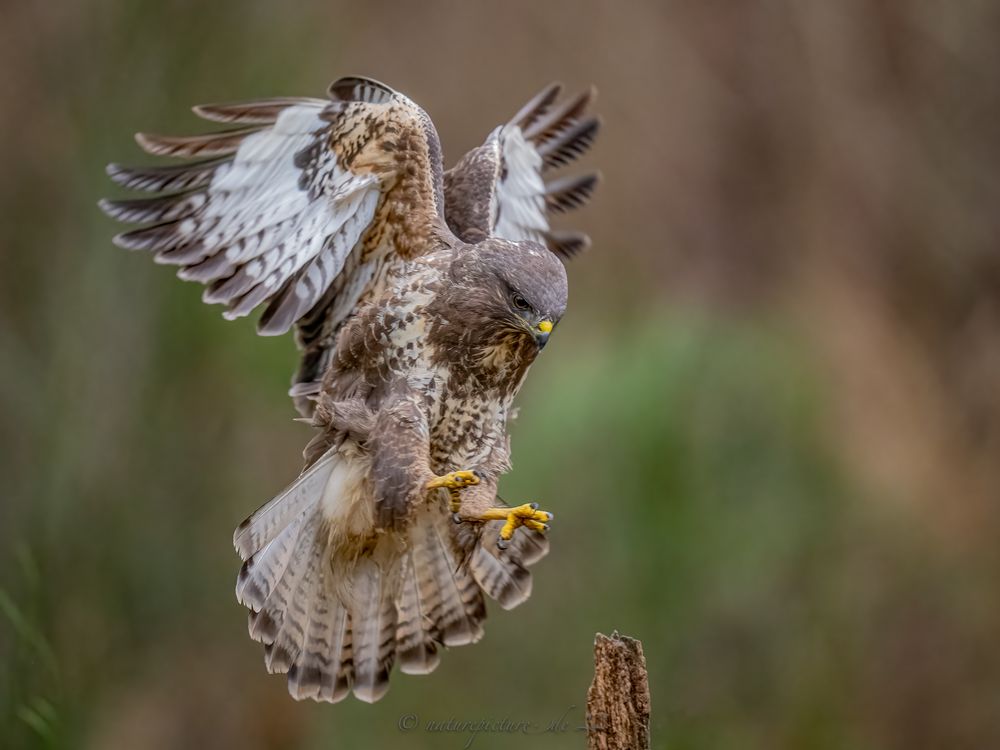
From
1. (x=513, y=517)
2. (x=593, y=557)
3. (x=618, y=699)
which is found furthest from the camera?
(x=593, y=557)

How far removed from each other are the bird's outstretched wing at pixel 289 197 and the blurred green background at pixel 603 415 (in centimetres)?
130

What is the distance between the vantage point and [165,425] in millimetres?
6414

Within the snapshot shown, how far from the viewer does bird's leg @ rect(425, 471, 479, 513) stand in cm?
381

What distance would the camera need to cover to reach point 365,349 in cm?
409

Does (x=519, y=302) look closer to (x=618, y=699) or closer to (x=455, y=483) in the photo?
(x=455, y=483)

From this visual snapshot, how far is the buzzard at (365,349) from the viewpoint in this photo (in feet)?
13.0

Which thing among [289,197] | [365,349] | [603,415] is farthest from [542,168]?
[603,415]

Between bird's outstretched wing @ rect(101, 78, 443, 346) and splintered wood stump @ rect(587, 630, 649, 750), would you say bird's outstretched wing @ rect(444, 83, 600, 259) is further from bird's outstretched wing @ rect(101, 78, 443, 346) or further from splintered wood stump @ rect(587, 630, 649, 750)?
splintered wood stump @ rect(587, 630, 649, 750)

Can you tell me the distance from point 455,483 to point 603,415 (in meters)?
3.15

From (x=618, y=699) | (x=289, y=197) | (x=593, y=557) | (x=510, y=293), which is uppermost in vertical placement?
(x=593, y=557)

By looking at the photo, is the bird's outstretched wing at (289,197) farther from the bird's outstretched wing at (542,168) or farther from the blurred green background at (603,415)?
the blurred green background at (603,415)

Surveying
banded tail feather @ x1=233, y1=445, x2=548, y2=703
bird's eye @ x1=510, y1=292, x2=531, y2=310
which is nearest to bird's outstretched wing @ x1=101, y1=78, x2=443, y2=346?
bird's eye @ x1=510, y1=292, x2=531, y2=310

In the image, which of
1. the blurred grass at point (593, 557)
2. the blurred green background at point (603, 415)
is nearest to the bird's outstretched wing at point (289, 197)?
the blurred green background at point (603, 415)

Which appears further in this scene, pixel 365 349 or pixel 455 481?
pixel 365 349
